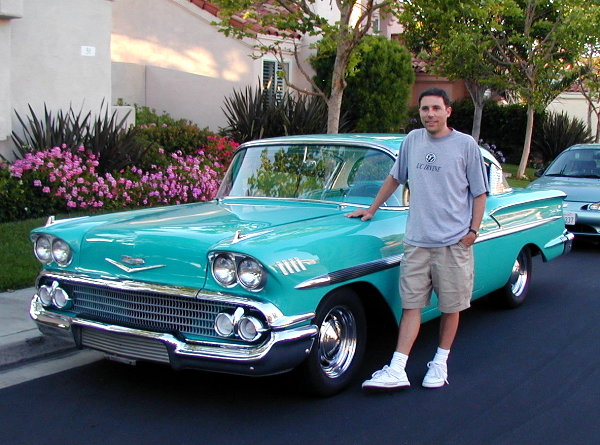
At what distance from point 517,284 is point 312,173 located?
252 cm

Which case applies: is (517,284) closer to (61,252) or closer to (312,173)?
(312,173)

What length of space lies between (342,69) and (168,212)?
19.5ft

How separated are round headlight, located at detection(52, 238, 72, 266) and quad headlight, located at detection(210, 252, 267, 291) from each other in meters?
1.08

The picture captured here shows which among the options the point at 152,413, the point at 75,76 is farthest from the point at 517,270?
the point at 75,76

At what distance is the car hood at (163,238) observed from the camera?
432 centimetres

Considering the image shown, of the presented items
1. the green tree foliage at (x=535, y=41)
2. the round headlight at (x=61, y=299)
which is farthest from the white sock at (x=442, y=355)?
the green tree foliage at (x=535, y=41)

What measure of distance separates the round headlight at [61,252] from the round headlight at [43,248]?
0.21 ft

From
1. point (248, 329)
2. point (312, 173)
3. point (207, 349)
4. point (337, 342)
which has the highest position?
point (312, 173)

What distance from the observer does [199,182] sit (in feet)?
37.9

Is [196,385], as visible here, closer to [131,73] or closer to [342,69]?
[342,69]

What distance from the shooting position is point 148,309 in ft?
14.6

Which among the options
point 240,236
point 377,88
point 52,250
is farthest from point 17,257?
point 377,88

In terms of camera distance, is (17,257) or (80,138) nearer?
(17,257)

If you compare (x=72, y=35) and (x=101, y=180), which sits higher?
(x=72, y=35)
